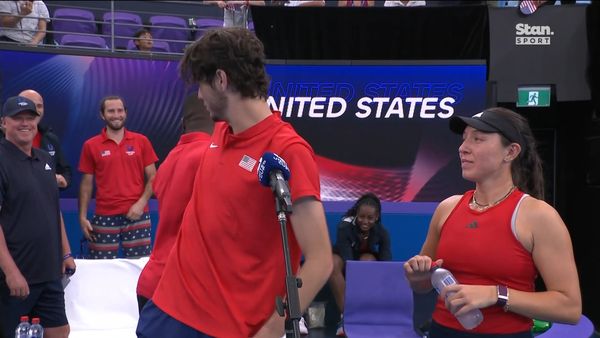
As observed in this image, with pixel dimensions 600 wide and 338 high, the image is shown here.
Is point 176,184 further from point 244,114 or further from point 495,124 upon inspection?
point 495,124

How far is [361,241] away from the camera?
8492 mm

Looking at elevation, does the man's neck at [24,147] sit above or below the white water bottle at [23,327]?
above

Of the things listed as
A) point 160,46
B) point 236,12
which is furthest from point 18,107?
point 160,46

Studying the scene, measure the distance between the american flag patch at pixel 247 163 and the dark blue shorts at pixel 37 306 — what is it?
9.80ft

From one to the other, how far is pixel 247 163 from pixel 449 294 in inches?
33.5

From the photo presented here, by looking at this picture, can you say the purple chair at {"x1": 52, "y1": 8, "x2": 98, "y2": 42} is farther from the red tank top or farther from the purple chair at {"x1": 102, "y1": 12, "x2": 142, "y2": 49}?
the red tank top

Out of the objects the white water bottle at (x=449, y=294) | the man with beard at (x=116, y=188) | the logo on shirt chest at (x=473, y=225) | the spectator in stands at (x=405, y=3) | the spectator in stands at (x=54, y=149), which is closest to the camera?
the white water bottle at (x=449, y=294)

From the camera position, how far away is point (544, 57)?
9.22 m

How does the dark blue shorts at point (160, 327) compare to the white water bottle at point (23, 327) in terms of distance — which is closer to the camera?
the dark blue shorts at point (160, 327)

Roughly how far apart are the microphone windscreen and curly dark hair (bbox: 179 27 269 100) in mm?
281

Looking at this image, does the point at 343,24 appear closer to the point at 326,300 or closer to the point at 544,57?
the point at 544,57

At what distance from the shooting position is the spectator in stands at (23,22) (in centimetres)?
923

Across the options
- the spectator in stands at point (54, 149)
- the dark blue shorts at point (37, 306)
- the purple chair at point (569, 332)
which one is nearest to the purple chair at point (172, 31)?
the spectator in stands at point (54, 149)

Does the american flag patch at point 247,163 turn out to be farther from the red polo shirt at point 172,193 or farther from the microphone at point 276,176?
the red polo shirt at point 172,193
